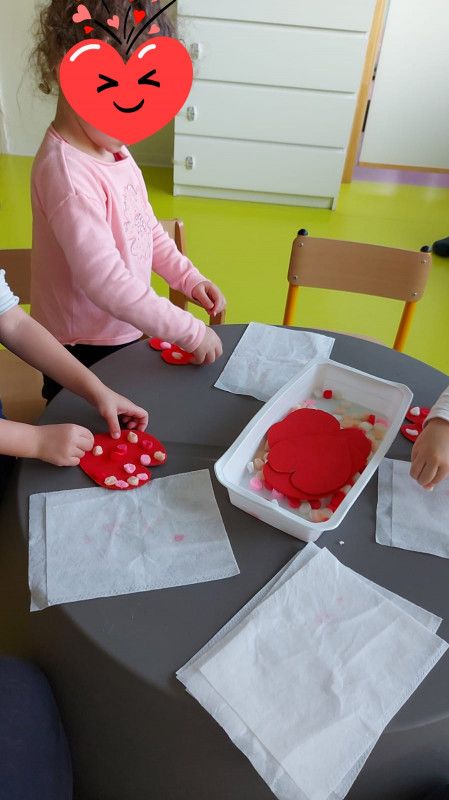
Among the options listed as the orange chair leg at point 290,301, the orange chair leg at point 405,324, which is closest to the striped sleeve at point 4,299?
the orange chair leg at point 290,301

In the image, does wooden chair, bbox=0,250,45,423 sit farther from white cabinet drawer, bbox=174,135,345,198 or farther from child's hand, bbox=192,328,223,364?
white cabinet drawer, bbox=174,135,345,198

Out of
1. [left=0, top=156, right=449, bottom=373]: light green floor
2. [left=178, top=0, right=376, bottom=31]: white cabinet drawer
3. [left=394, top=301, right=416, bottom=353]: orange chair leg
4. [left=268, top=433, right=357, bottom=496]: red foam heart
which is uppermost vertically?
[left=178, top=0, right=376, bottom=31]: white cabinet drawer

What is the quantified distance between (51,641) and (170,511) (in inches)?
7.0

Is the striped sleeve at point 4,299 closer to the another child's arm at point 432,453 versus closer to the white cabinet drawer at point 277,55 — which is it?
the another child's arm at point 432,453

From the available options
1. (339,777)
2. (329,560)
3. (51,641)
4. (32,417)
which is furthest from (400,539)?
(32,417)

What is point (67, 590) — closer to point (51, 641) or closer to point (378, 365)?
point (51, 641)

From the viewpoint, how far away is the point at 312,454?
2.40ft

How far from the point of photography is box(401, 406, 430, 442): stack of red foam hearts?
79 cm

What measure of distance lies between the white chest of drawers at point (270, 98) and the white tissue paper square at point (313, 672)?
7.84ft

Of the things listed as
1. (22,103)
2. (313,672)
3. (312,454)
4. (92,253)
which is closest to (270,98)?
(22,103)

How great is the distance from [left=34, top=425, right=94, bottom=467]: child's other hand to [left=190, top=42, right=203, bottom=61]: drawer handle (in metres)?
2.30

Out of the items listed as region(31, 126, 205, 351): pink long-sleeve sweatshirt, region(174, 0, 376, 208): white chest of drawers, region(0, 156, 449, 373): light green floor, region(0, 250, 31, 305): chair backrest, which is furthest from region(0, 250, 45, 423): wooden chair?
region(174, 0, 376, 208): white chest of drawers

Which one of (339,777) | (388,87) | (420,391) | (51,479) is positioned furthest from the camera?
(388,87)

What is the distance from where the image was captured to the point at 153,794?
57 centimetres
